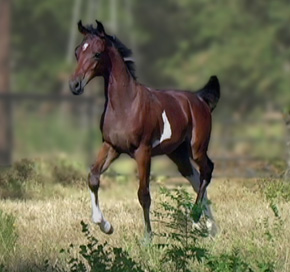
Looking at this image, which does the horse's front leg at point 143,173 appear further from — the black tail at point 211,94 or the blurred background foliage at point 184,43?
the blurred background foliage at point 184,43

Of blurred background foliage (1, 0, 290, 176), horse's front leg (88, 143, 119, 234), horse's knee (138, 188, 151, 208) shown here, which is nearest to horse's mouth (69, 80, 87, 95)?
horse's front leg (88, 143, 119, 234)

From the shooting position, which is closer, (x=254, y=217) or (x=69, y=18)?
(x=254, y=217)

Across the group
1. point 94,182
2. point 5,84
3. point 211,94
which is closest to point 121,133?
point 94,182

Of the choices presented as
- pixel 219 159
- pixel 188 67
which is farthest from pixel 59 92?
pixel 219 159

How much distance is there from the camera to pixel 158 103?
1020 cm

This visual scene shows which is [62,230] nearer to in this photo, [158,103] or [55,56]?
[158,103]

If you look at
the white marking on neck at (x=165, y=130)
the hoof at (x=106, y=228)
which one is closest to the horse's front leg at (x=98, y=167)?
the hoof at (x=106, y=228)

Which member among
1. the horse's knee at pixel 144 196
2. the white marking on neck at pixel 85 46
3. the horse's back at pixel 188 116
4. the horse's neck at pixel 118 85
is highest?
the white marking on neck at pixel 85 46

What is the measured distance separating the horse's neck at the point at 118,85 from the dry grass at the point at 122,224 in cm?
116

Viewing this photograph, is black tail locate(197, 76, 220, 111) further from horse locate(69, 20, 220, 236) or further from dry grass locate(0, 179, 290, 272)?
dry grass locate(0, 179, 290, 272)

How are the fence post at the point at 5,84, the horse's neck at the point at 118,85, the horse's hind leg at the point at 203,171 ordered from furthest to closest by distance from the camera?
the fence post at the point at 5,84
the horse's hind leg at the point at 203,171
the horse's neck at the point at 118,85

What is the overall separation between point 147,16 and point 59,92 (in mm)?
5604

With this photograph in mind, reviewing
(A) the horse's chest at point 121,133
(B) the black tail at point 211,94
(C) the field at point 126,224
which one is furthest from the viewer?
(B) the black tail at point 211,94

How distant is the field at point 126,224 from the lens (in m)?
8.30
